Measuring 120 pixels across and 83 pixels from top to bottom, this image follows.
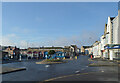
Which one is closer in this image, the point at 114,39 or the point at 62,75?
the point at 62,75

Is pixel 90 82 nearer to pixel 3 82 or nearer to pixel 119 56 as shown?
pixel 3 82

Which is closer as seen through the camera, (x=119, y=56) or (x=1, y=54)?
(x=119, y=56)

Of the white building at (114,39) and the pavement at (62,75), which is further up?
the white building at (114,39)

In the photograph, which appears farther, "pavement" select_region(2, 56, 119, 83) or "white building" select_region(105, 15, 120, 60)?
"white building" select_region(105, 15, 120, 60)

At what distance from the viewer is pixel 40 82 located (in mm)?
10477

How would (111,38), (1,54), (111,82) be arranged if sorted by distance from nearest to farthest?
(111,82) < (111,38) < (1,54)

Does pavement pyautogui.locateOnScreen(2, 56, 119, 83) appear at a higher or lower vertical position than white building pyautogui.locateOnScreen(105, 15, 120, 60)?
lower

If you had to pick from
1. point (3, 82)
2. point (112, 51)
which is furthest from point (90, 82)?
point (112, 51)

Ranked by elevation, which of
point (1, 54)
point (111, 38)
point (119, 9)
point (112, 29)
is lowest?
point (1, 54)

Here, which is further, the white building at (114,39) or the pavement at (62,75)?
the white building at (114,39)

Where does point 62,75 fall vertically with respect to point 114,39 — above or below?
below

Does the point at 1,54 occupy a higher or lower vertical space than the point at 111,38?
lower

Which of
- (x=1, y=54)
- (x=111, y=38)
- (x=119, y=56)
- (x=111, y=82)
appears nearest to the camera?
(x=111, y=82)

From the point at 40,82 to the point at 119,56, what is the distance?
120 feet
